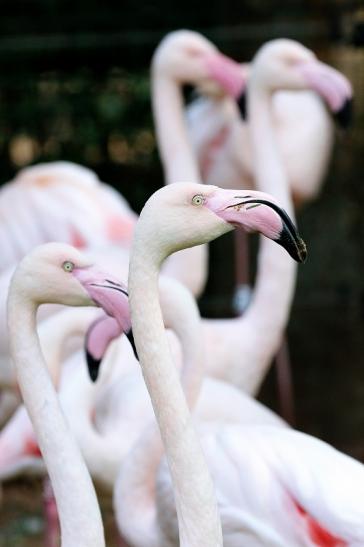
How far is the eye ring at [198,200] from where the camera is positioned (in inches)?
120

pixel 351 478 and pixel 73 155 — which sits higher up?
pixel 351 478

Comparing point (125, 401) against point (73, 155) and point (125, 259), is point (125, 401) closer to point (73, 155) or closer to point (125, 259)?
point (125, 259)

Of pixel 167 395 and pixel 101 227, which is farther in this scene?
pixel 101 227

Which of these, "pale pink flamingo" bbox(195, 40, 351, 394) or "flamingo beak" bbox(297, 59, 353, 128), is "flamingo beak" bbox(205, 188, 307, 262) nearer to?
"pale pink flamingo" bbox(195, 40, 351, 394)

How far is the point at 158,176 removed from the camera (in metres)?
9.79

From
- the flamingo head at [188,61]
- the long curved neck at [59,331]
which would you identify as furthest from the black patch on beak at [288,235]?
the flamingo head at [188,61]

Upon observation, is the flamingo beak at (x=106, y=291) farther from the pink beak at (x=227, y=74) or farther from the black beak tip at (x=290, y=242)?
the pink beak at (x=227, y=74)

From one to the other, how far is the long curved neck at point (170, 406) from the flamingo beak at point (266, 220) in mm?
202

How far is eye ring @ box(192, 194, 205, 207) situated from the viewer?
10.00ft

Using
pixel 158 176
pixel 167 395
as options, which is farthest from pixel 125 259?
pixel 158 176

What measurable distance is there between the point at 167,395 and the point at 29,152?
6863 millimetres

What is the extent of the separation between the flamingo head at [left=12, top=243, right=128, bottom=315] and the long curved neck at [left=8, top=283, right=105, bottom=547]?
0.11ft

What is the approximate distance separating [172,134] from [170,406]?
3375mm

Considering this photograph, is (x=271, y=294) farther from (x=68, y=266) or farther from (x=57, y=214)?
(x=68, y=266)
